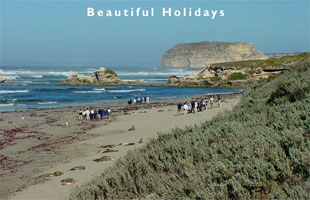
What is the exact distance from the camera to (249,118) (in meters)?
7.25

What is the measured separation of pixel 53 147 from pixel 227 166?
14267 mm

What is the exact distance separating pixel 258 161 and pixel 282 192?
59cm

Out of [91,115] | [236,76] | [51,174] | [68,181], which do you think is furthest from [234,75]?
[68,181]

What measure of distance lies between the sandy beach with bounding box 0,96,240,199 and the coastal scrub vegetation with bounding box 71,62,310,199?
321 centimetres

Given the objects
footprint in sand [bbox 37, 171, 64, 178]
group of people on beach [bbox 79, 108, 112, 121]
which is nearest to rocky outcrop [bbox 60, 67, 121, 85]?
group of people on beach [bbox 79, 108, 112, 121]

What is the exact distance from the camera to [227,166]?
460 cm

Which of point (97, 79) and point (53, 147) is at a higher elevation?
point (97, 79)

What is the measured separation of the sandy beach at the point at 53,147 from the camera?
A: 10.1 m

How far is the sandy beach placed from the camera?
1011 cm

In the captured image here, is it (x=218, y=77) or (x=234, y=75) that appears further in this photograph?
(x=218, y=77)

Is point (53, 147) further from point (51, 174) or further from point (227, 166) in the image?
point (227, 166)

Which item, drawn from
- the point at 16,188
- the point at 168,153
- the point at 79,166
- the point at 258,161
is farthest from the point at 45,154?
the point at 258,161

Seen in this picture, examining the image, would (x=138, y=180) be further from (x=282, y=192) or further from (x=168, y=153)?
(x=282, y=192)

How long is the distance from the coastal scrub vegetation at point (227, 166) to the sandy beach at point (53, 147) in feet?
10.5
